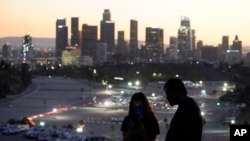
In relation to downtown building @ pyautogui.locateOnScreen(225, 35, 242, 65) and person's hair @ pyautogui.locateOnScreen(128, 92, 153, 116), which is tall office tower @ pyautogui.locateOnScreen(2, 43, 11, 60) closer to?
downtown building @ pyautogui.locateOnScreen(225, 35, 242, 65)

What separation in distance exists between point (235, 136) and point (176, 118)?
0.88 ft

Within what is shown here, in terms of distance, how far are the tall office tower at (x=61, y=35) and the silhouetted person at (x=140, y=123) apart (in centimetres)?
12168

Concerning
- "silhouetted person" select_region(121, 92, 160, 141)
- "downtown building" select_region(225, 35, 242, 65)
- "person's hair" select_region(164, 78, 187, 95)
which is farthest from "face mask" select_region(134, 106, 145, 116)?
"downtown building" select_region(225, 35, 242, 65)

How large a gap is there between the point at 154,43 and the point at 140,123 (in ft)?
361

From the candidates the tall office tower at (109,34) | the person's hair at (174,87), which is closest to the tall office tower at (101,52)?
the tall office tower at (109,34)

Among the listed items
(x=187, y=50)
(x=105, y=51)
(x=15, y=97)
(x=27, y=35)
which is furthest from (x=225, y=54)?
(x=15, y=97)

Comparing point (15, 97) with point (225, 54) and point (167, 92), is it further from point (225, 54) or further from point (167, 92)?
point (225, 54)

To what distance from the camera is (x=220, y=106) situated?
94.2ft

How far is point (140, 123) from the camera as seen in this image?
2658mm

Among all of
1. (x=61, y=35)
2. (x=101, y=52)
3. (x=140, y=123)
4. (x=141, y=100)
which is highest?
(x=61, y=35)

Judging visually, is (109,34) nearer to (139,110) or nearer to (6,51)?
(6,51)

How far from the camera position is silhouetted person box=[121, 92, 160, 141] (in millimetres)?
2648

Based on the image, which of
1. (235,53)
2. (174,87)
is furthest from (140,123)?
(235,53)

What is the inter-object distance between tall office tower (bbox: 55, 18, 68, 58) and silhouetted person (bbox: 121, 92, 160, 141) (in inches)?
4791
